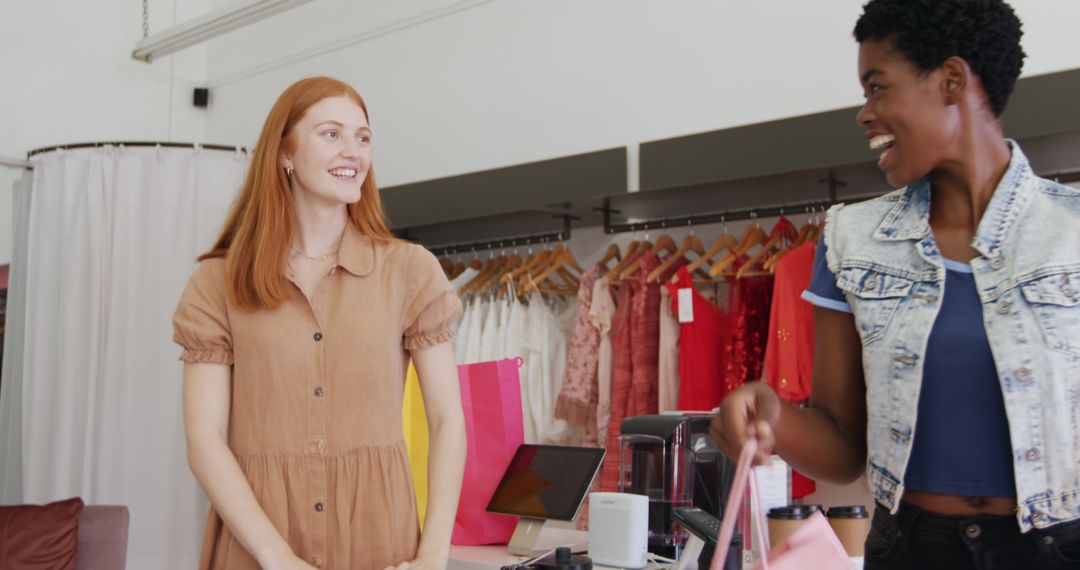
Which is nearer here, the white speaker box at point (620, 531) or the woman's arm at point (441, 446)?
the woman's arm at point (441, 446)

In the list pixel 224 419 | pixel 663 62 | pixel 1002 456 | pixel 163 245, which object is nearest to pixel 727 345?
pixel 663 62

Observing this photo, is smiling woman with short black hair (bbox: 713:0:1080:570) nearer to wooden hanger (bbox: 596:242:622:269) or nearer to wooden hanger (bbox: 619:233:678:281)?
wooden hanger (bbox: 619:233:678:281)

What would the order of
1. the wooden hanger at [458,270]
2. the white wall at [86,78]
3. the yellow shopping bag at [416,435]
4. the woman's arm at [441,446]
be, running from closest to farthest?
the woman's arm at [441,446] → the yellow shopping bag at [416,435] → the wooden hanger at [458,270] → the white wall at [86,78]

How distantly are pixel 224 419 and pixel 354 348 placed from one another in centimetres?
28

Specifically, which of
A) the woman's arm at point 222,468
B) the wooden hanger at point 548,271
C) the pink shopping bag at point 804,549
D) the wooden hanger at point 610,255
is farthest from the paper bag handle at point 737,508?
the wooden hanger at point 548,271

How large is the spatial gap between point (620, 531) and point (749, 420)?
106 centimetres

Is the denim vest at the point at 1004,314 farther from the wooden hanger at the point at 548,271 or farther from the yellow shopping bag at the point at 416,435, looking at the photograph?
the wooden hanger at the point at 548,271

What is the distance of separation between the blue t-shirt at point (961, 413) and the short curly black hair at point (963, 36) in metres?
0.25

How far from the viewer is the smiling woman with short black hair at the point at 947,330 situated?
120 cm

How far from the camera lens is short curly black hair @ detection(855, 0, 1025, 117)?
4.28 ft

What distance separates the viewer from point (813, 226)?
14.2 feet

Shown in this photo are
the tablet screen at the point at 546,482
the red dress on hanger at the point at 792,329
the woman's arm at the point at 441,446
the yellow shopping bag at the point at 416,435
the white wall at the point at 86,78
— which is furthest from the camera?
the white wall at the point at 86,78

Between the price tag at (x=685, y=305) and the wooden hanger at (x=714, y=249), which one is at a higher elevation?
the wooden hanger at (x=714, y=249)

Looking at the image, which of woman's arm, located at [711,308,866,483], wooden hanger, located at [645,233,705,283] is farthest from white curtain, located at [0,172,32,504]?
woman's arm, located at [711,308,866,483]
